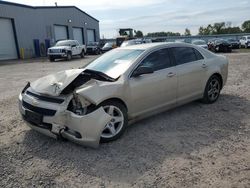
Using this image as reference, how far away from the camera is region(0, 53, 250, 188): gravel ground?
10.9ft

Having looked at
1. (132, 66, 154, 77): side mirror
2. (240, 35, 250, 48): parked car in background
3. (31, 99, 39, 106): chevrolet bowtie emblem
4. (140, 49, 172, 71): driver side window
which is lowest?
(240, 35, 250, 48): parked car in background

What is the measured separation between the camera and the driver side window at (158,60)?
200 inches

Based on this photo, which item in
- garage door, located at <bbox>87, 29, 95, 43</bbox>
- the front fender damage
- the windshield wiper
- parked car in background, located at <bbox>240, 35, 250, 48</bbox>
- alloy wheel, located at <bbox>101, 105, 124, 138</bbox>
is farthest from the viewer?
garage door, located at <bbox>87, 29, 95, 43</bbox>

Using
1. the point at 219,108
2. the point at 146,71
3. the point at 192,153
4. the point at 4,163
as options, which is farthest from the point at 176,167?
the point at 219,108

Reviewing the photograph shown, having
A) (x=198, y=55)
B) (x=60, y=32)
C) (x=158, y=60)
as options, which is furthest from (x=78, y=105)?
(x=60, y=32)

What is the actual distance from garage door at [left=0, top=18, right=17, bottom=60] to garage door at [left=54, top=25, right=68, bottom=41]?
326 inches

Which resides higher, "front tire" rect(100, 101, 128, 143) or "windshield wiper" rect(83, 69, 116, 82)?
"windshield wiper" rect(83, 69, 116, 82)

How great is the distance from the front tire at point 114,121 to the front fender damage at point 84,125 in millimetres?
214

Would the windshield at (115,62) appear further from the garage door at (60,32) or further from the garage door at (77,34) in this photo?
the garage door at (77,34)

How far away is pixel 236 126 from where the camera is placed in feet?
16.2

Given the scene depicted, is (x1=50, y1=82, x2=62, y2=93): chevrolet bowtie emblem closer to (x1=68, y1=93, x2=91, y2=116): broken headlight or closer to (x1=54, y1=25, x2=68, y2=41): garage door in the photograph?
(x1=68, y1=93, x2=91, y2=116): broken headlight

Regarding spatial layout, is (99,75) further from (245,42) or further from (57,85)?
(245,42)

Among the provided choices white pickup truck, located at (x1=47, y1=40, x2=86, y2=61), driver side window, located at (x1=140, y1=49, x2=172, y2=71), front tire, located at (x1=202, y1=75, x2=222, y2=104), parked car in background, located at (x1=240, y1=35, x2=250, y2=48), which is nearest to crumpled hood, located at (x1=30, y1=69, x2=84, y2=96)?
driver side window, located at (x1=140, y1=49, x2=172, y2=71)

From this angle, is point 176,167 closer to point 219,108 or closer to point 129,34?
point 219,108
